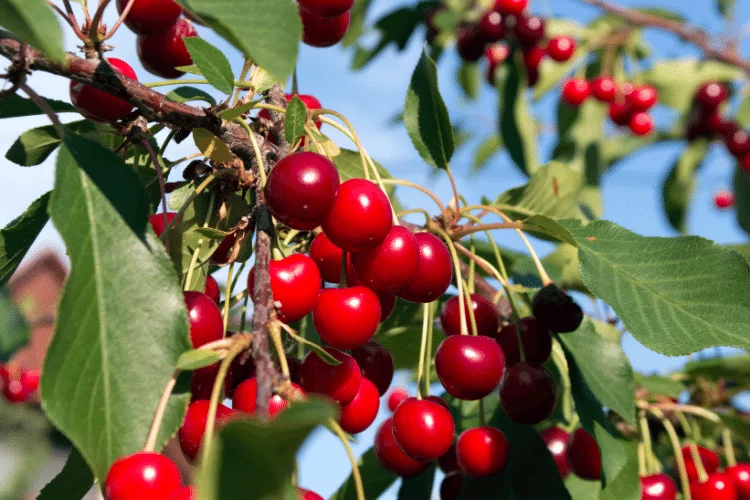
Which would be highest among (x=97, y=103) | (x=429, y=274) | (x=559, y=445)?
(x=97, y=103)

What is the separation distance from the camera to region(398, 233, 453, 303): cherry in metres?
1.08

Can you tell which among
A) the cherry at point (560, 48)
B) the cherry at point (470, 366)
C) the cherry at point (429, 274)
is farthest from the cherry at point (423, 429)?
the cherry at point (560, 48)

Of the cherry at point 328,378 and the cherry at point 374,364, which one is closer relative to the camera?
the cherry at point 328,378

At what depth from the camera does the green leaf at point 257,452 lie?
1.67 feet

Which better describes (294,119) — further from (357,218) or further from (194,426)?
(194,426)

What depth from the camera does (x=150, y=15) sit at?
117 centimetres

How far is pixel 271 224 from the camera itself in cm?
97

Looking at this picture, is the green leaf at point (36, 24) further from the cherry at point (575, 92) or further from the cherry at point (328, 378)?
the cherry at point (575, 92)

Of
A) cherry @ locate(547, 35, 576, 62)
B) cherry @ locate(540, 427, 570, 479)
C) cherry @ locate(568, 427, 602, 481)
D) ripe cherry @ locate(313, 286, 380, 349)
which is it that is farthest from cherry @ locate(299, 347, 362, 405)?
cherry @ locate(547, 35, 576, 62)

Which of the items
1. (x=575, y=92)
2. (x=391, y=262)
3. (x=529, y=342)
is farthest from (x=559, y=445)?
(x=575, y=92)

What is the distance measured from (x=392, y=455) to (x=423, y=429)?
152 mm

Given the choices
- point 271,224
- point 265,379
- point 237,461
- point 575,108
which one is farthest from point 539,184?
point 575,108

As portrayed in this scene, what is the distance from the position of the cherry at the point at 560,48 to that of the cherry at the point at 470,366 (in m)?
3.47

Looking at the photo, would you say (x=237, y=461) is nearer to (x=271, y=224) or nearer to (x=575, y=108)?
(x=271, y=224)
